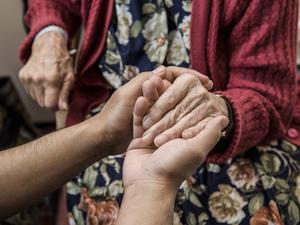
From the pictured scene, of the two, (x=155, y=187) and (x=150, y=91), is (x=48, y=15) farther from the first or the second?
(x=155, y=187)

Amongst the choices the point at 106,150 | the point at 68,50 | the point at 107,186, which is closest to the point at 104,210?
the point at 107,186

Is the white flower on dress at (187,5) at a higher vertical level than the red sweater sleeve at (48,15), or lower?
higher

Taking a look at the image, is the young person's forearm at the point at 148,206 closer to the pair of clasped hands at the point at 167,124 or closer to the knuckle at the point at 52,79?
the pair of clasped hands at the point at 167,124

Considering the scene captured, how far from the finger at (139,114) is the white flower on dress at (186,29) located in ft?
0.84

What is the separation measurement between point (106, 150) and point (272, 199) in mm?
359

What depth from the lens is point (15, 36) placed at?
5.95 feet

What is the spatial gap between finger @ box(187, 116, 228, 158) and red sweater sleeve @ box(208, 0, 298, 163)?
18 cm

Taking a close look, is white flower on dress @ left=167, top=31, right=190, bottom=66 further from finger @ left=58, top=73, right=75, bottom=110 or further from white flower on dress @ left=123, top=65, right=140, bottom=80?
finger @ left=58, top=73, right=75, bottom=110

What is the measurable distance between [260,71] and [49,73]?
47 cm

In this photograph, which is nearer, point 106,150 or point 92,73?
point 106,150

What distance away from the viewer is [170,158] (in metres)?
0.69

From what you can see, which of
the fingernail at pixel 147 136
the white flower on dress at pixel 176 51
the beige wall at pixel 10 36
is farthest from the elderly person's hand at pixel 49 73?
the beige wall at pixel 10 36

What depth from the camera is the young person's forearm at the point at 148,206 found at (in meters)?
0.68

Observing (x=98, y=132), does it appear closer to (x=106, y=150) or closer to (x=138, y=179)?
(x=106, y=150)
